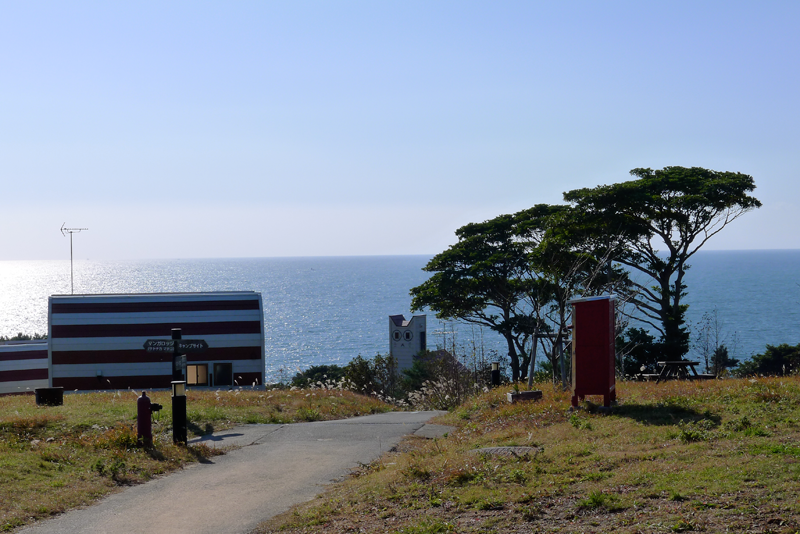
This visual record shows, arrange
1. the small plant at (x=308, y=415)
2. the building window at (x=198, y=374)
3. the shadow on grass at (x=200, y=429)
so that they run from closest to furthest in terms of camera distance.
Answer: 1. the shadow on grass at (x=200, y=429)
2. the small plant at (x=308, y=415)
3. the building window at (x=198, y=374)

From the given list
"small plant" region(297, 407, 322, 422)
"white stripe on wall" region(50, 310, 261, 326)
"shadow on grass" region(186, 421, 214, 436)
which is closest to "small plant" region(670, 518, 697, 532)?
"shadow on grass" region(186, 421, 214, 436)

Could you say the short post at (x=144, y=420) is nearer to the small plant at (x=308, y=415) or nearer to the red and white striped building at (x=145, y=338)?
the small plant at (x=308, y=415)

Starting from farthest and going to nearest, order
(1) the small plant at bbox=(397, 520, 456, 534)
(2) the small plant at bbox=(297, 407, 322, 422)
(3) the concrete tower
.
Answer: (3) the concrete tower, (2) the small plant at bbox=(297, 407, 322, 422), (1) the small plant at bbox=(397, 520, 456, 534)

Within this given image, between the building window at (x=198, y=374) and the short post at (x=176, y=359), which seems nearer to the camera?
the short post at (x=176, y=359)

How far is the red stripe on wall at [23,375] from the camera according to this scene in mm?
33188

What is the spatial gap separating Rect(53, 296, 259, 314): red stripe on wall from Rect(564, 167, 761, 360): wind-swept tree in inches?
635

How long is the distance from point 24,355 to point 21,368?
2.11 feet

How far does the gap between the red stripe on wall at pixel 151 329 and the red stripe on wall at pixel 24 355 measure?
252 inches

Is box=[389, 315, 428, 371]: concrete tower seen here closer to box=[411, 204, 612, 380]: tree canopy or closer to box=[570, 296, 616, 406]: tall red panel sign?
box=[411, 204, 612, 380]: tree canopy

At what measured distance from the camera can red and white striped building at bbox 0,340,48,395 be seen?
3316 cm

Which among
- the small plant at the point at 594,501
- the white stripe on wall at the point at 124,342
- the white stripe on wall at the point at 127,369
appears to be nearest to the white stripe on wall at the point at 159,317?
the white stripe on wall at the point at 124,342

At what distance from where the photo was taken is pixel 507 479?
27.9 feet

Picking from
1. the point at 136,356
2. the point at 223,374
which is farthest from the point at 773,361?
the point at 136,356

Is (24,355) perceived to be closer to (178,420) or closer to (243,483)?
(178,420)
